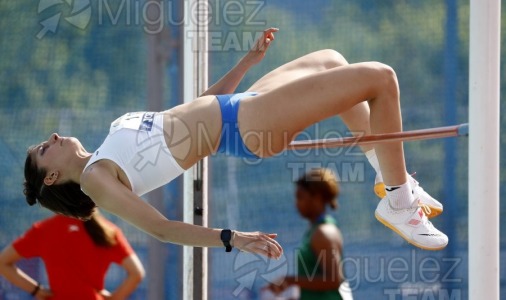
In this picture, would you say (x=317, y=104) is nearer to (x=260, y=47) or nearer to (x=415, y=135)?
(x=415, y=135)

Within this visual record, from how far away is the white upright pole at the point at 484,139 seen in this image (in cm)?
336

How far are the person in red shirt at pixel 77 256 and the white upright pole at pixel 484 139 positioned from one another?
6.35 feet

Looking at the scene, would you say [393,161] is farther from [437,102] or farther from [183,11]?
[183,11]

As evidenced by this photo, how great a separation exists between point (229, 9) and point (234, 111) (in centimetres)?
127

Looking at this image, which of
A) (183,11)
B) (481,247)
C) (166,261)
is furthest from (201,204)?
(481,247)

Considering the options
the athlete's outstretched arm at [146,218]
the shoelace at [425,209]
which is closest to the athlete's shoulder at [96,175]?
the athlete's outstretched arm at [146,218]

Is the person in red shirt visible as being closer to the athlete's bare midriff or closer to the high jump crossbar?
the athlete's bare midriff

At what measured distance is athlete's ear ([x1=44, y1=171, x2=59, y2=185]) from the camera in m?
3.89

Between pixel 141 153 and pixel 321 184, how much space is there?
107 cm

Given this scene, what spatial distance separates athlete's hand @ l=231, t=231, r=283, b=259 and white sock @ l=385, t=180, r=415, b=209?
0.57m

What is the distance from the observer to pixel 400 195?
3.78 meters

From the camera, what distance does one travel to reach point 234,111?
3.68 m

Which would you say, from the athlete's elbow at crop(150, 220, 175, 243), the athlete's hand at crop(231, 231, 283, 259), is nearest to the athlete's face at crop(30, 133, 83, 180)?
the athlete's elbow at crop(150, 220, 175, 243)

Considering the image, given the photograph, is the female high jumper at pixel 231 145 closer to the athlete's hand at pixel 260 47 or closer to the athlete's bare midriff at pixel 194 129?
the athlete's bare midriff at pixel 194 129
